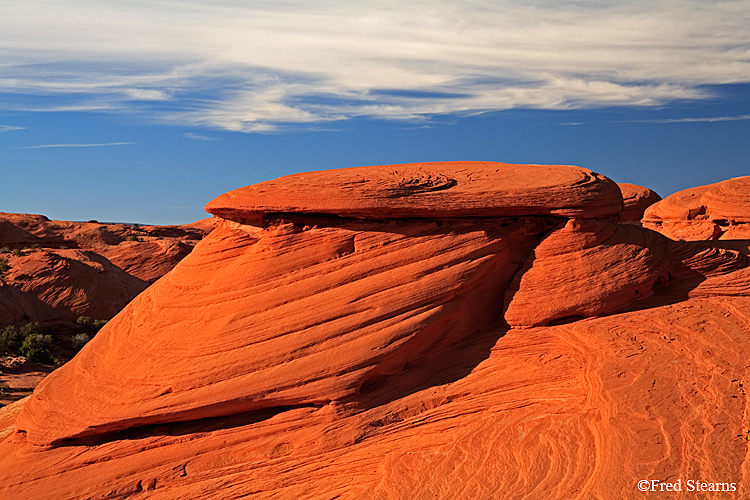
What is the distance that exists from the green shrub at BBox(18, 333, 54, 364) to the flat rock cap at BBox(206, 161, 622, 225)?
355 inches

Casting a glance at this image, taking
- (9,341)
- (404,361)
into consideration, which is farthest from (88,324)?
(404,361)

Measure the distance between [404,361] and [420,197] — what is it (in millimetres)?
2111

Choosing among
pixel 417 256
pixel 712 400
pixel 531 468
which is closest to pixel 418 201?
pixel 417 256

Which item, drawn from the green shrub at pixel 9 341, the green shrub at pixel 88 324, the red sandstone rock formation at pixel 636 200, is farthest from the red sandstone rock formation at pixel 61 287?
the red sandstone rock formation at pixel 636 200

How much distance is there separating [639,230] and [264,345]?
5705 mm

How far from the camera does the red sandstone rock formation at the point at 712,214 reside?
53.1 feet

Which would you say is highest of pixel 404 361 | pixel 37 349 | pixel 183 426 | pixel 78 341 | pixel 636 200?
pixel 636 200

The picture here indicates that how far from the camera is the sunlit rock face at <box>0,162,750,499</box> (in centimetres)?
667

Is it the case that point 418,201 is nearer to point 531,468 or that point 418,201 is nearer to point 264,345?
point 264,345

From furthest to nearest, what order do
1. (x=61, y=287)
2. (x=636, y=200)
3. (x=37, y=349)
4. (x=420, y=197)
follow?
(x=636, y=200) < (x=61, y=287) < (x=37, y=349) < (x=420, y=197)

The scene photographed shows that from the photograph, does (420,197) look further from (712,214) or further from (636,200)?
(636,200)

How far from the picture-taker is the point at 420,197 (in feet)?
26.3

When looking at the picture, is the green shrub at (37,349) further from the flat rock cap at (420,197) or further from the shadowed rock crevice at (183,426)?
the flat rock cap at (420,197)

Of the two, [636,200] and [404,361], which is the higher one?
[636,200]
